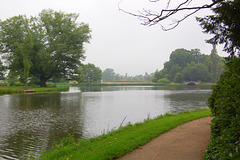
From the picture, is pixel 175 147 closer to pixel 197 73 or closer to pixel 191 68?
pixel 191 68

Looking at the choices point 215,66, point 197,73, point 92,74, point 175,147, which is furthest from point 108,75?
point 175,147

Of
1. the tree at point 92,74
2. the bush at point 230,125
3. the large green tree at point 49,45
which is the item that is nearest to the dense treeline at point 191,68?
the tree at point 92,74

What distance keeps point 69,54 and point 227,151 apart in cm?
4553

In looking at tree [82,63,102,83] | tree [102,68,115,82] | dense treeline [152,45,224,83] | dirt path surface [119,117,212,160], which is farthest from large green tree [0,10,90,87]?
tree [102,68,115,82]

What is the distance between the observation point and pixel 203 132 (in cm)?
751

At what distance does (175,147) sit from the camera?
18.9 ft

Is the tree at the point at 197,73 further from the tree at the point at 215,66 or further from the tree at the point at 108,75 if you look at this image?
the tree at the point at 108,75

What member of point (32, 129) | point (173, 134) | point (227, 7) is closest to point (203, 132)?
point (173, 134)

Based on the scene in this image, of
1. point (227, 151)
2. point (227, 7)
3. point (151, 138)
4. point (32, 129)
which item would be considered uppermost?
point (227, 7)

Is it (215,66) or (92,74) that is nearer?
(215,66)

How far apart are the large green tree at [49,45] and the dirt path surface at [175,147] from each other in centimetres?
3970

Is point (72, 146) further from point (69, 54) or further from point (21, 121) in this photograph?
point (69, 54)

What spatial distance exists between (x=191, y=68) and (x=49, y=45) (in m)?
77.9

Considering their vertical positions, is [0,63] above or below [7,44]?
below
